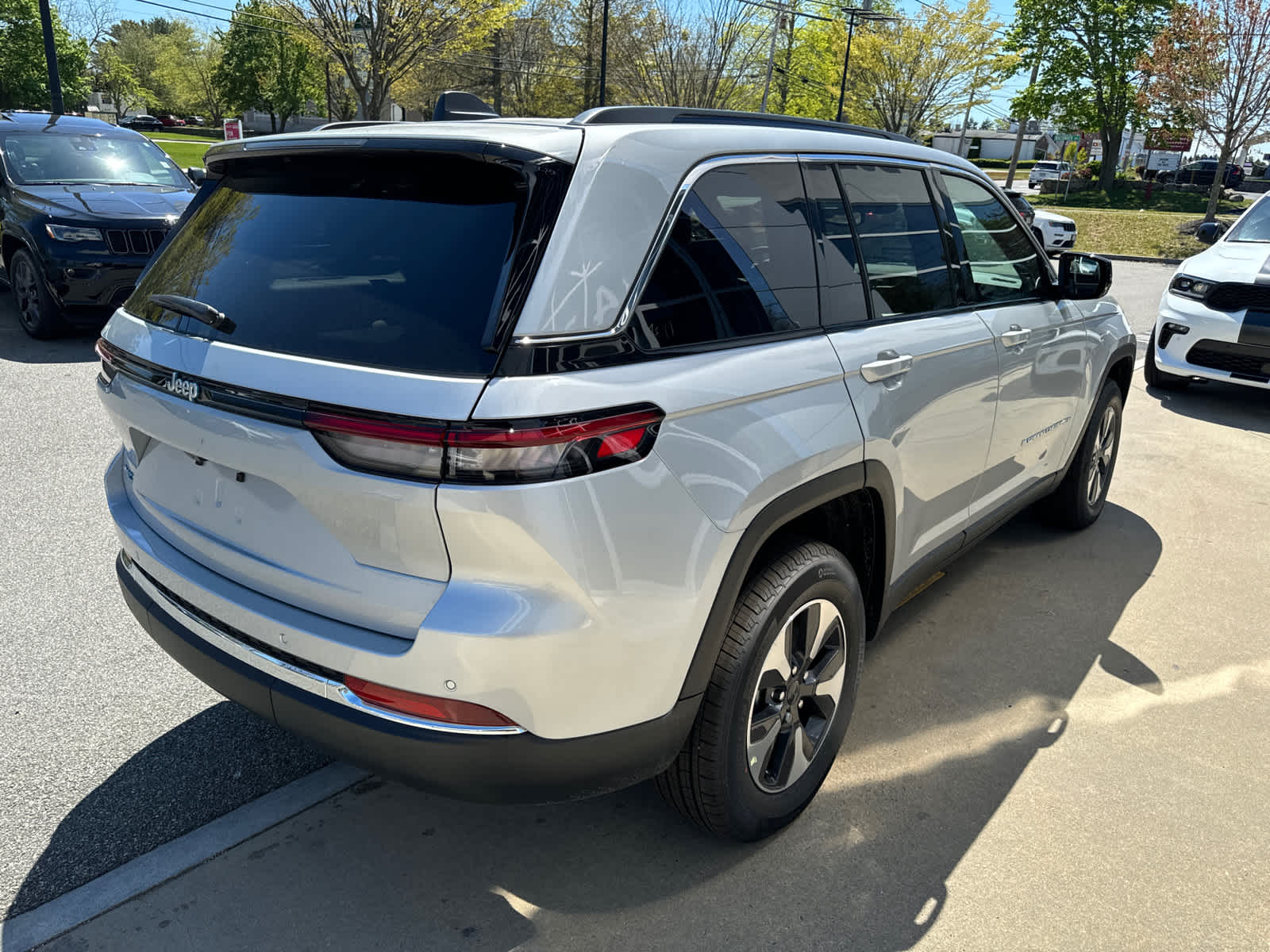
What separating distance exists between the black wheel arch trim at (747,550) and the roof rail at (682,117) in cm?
94

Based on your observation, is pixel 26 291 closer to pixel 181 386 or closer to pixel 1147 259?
pixel 181 386

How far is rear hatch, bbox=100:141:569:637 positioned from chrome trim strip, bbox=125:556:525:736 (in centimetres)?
14

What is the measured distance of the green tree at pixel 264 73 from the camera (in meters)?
66.8

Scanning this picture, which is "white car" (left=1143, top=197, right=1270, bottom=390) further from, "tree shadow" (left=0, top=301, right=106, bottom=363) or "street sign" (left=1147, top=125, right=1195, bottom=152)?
"street sign" (left=1147, top=125, right=1195, bottom=152)

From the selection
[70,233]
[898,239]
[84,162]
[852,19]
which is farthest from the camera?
[852,19]

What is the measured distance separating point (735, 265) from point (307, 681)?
4.44 feet

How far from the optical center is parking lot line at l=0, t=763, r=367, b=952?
2250 mm

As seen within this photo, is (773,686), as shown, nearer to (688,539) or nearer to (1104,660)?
(688,539)

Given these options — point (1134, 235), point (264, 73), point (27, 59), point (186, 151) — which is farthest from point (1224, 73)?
point (264, 73)

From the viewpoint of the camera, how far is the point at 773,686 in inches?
97.1

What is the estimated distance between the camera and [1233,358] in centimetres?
725

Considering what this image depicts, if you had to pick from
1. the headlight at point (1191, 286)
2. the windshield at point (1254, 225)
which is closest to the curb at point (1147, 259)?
the windshield at point (1254, 225)

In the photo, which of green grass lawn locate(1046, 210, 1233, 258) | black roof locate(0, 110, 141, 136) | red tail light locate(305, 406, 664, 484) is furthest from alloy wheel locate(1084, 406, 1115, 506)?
green grass lawn locate(1046, 210, 1233, 258)

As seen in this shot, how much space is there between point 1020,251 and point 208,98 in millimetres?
90020
